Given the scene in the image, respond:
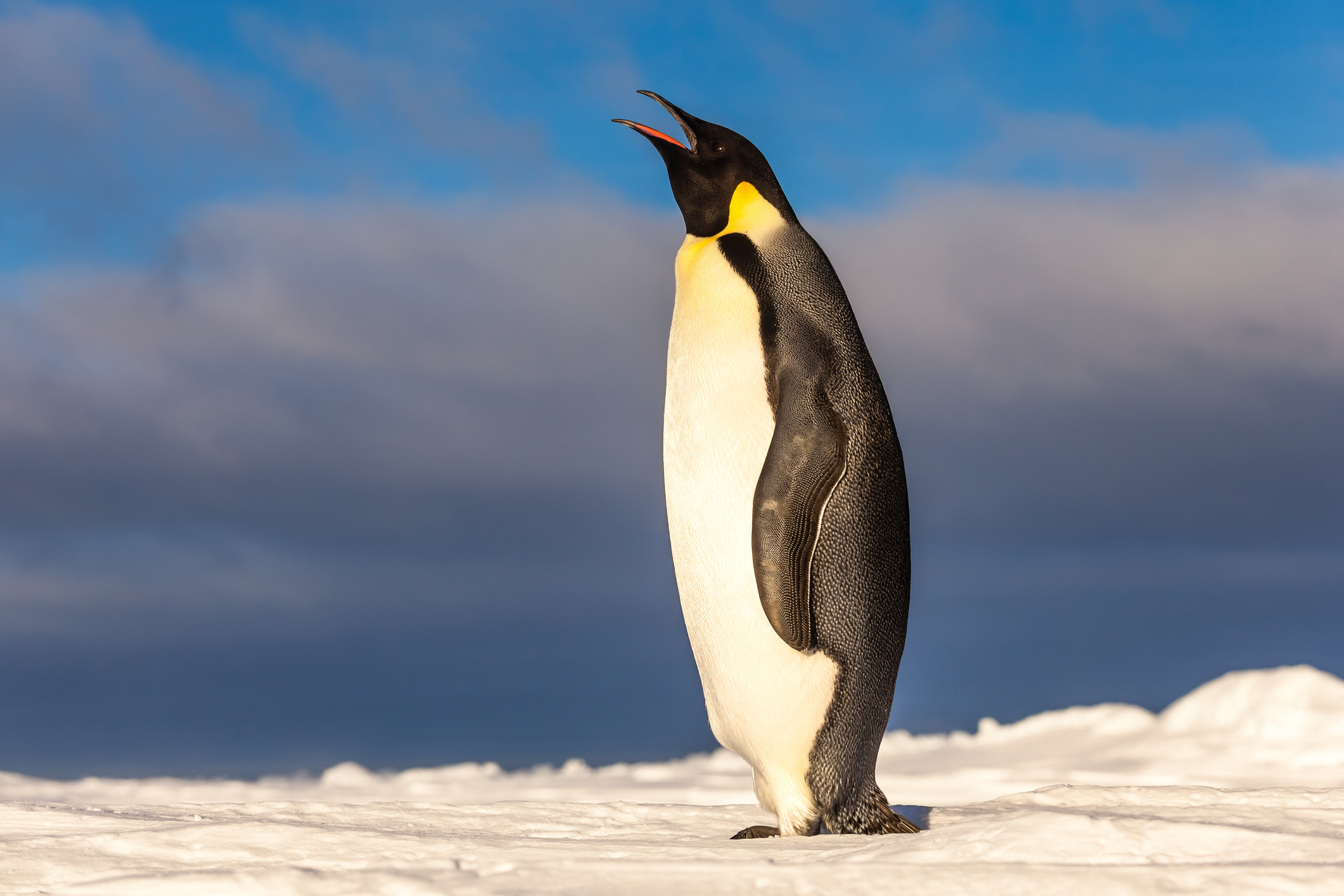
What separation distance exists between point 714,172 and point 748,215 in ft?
0.74

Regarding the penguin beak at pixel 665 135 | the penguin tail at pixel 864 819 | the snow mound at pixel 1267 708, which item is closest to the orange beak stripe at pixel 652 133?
the penguin beak at pixel 665 135

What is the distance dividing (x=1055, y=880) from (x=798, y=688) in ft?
4.82

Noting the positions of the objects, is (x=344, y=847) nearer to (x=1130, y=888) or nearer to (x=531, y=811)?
(x=531, y=811)

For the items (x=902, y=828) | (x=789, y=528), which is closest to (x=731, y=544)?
(x=789, y=528)

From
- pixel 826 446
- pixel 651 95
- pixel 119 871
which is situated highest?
pixel 651 95

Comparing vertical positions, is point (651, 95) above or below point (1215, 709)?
above

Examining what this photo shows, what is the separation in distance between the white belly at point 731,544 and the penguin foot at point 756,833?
7 cm

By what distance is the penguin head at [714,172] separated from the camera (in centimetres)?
461

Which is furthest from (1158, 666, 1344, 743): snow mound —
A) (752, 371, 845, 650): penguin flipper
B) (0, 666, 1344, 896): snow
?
(752, 371, 845, 650): penguin flipper

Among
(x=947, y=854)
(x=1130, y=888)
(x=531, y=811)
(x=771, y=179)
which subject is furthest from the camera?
(x=531, y=811)

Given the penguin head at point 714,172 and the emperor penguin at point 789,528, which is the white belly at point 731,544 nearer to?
the emperor penguin at point 789,528

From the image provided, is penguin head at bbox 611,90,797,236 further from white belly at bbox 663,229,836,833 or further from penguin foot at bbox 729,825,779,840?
penguin foot at bbox 729,825,779,840

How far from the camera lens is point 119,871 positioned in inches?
135

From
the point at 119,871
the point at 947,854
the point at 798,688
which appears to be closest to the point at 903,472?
the point at 798,688
